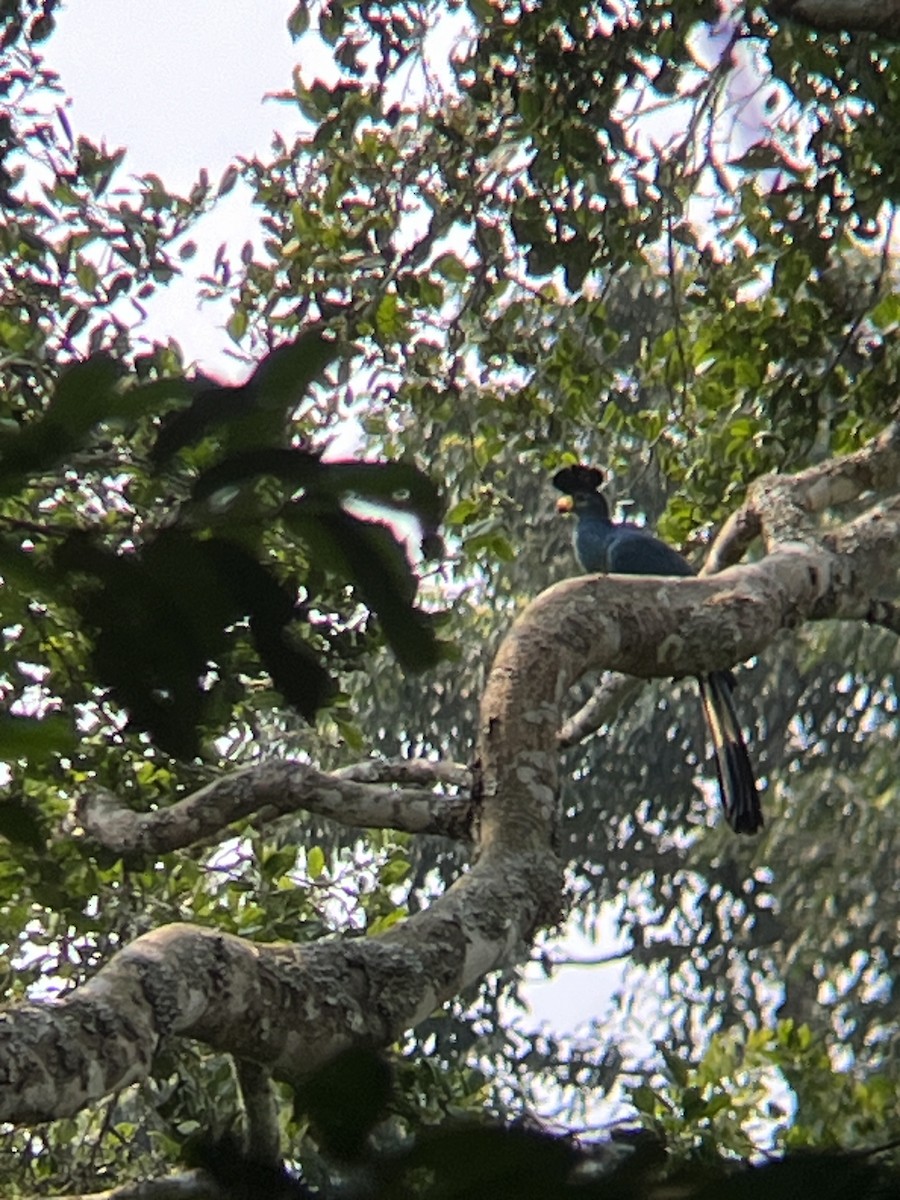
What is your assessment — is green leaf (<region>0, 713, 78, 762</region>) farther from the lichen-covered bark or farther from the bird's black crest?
the bird's black crest

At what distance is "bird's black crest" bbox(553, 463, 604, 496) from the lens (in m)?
4.33

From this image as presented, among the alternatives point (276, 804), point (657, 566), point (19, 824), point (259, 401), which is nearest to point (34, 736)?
point (19, 824)

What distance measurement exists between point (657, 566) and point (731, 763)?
80cm

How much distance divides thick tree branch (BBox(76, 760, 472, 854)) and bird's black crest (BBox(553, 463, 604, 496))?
5.51 ft

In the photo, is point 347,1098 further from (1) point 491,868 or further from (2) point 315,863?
(2) point 315,863

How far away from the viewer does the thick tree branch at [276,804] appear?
2.40 metres

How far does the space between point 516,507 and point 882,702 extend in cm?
835

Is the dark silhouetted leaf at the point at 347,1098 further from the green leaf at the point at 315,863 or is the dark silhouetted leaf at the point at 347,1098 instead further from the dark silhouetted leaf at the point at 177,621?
the green leaf at the point at 315,863

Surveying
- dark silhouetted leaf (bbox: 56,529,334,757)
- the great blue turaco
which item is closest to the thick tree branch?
the great blue turaco

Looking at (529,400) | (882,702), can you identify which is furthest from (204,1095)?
(882,702)

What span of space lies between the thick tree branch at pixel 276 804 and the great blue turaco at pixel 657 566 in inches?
30.8

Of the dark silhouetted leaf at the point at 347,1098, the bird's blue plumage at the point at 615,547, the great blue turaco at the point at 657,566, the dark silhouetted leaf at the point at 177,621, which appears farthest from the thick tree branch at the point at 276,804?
the dark silhouetted leaf at the point at 347,1098

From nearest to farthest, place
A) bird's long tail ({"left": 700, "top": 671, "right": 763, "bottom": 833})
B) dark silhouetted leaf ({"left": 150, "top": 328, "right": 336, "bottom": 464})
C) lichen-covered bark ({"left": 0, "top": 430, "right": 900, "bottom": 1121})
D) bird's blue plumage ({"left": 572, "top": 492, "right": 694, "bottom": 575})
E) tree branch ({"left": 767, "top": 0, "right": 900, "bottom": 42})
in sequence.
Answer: dark silhouetted leaf ({"left": 150, "top": 328, "right": 336, "bottom": 464}) < lichen-covered bark ({"left": 0, "top": 430, "right": 900, "bottom": 1121}) < tree branch ({"left": 767, "top": 0, "right": 900, "bottom": 42}) < bird's long tail ({"left": 700, "top": 671, "right": 763, "bottom": 833}) < bird's blue plumage ({"left": 572, "top": 492, "right": 694, "bottom": 575})

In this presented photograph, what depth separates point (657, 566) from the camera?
4.11 meters
